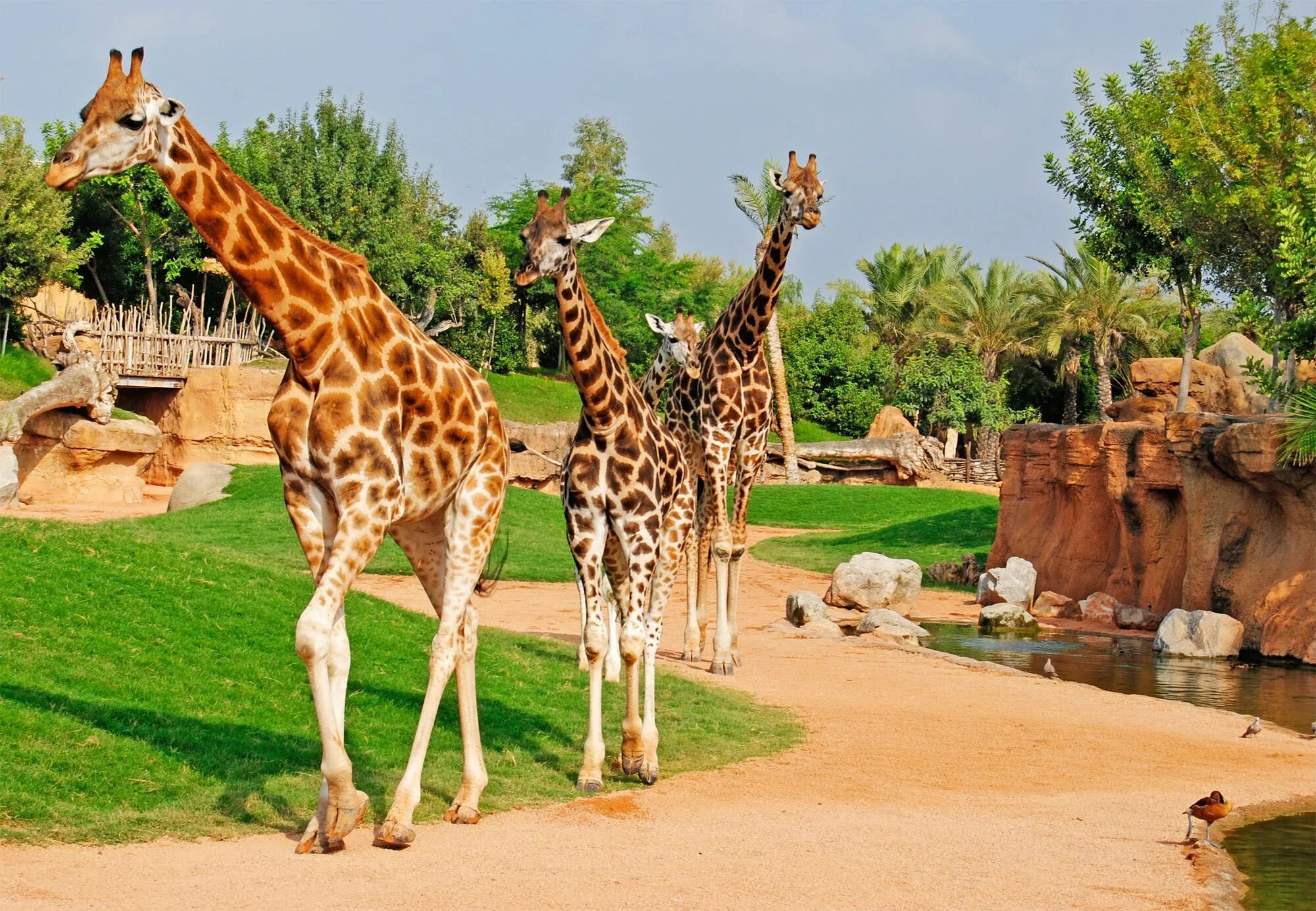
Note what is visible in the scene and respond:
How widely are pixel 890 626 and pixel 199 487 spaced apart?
56.7 ft

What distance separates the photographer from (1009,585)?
23.0 m

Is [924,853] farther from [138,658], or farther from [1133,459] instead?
[1133,459]

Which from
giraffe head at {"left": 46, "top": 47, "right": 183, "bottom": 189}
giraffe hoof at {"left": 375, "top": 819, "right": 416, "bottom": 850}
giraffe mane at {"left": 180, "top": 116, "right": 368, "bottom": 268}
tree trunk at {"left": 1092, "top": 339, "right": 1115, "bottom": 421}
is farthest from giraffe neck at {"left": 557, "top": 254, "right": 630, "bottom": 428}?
tree trunk at {"left": 1092, "top": 339, "right": 1115, "bottom": 421}

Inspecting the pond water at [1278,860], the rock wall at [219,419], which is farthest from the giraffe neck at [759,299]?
the rock wall at [219,419]

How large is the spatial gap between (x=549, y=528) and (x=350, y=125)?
21.3m

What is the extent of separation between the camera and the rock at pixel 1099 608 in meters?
22.0

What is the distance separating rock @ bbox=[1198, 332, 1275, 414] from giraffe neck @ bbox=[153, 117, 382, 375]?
25.3 metres

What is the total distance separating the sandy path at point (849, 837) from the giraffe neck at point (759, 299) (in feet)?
12.7

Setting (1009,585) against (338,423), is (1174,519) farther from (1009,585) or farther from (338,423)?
(338,423)

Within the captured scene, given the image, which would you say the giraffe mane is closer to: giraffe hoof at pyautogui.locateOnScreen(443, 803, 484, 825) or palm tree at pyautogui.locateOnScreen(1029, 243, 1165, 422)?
giraffe hoof at pyautogui.locateOnScreen(443, 803, 484, 825)

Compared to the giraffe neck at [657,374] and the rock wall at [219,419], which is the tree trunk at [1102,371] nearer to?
the rock wall at [219,419]

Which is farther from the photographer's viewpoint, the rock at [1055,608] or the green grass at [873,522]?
the green grass at [873,522]

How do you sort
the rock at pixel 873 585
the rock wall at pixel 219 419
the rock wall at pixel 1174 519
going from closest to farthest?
the rock wall at pixel 1174 519 → the rock at pixel 873 585 → the rock wall at pixel 219 419

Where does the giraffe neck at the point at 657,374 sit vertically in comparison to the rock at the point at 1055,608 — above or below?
above
